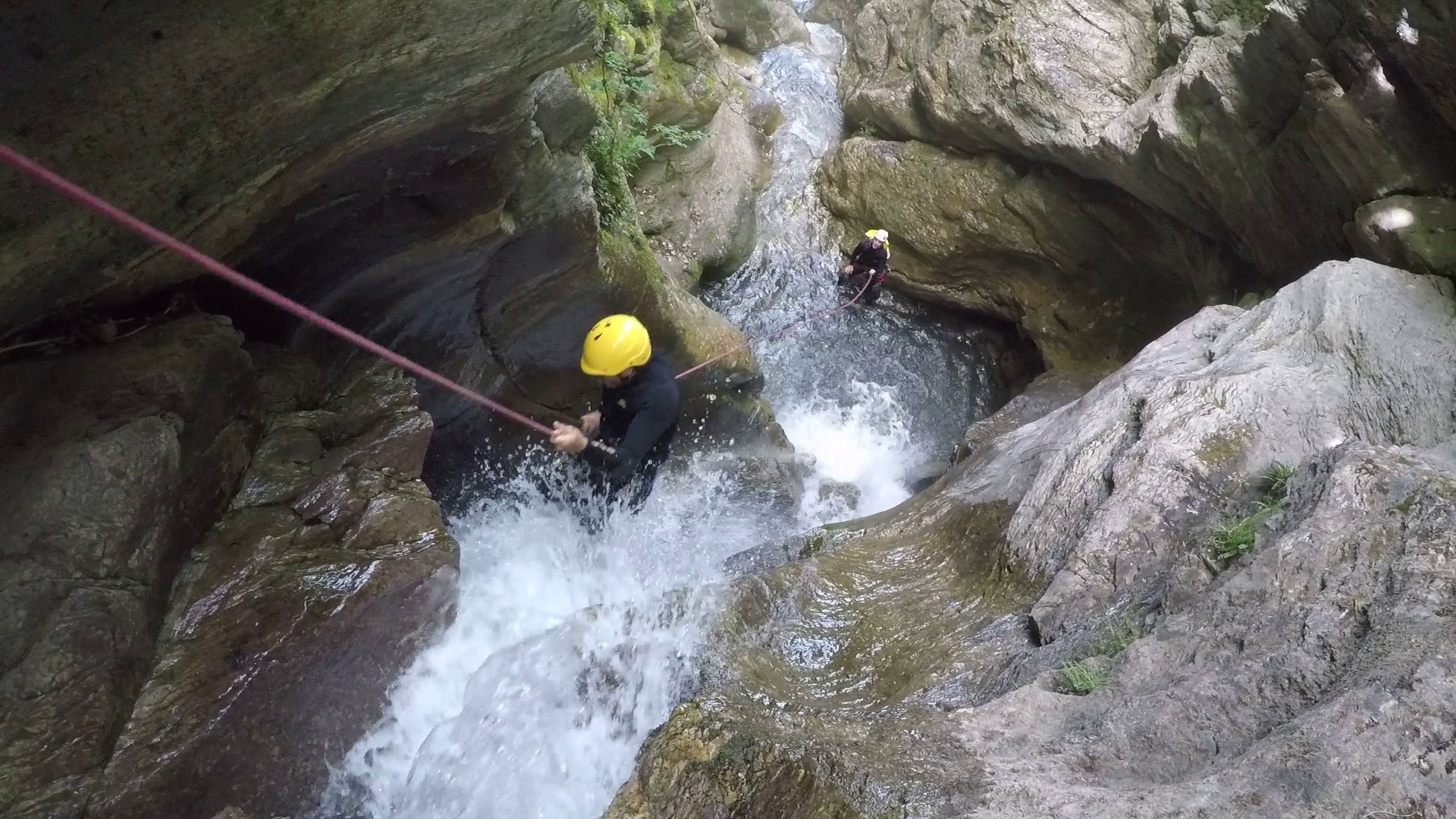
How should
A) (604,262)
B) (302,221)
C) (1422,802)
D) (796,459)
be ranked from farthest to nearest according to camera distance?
(796,459) < (604,262) < (302,221) < (1422,802)

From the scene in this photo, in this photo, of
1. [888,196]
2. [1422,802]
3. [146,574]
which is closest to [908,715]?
[1422,802]

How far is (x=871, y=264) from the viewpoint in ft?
37.0

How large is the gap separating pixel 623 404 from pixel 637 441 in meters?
0.46

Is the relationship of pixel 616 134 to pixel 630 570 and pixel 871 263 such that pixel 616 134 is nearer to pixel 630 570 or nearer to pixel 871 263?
pixel 630 570

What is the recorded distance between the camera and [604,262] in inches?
262

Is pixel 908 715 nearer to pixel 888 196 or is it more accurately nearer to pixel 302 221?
pixel 302 221

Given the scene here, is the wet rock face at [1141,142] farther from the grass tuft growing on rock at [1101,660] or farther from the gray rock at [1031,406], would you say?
the grass tuft growing on rock at [1101,660]

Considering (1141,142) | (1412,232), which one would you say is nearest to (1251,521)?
(1412,232)

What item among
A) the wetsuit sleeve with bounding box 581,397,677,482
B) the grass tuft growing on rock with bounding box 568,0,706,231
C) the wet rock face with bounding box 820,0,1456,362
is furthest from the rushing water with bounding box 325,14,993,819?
the grass tuft growing on rock with bounding box 568,0,706,231

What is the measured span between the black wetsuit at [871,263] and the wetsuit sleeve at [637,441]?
6583mm

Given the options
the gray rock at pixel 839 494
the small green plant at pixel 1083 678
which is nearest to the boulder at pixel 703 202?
the gray rock at pixel 839 494

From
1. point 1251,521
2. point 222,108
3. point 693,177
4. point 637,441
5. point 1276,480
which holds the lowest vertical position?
point 693,177

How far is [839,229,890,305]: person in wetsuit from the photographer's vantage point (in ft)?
36.2

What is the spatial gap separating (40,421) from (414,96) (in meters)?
2.37
